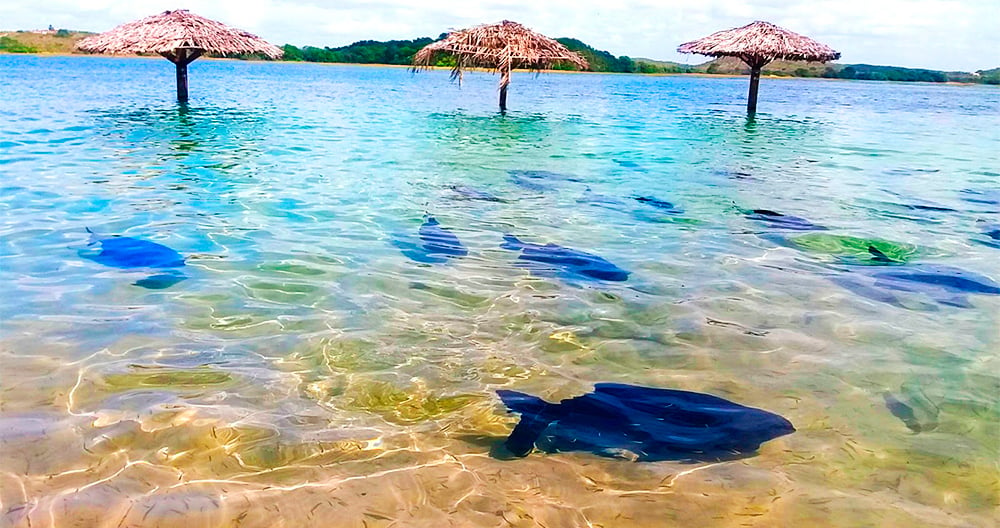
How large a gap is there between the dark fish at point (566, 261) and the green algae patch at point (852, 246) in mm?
2158

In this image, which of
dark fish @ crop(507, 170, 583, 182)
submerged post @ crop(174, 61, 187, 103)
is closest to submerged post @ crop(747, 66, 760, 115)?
dark fish @ crop(507, 170, 583, 182)

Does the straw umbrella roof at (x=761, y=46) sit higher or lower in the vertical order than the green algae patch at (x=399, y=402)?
higher

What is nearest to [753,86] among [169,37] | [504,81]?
[504,81]

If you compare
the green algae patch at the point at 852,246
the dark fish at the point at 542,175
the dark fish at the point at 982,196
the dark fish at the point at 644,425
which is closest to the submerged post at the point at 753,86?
the dark fish at the point at 982,196

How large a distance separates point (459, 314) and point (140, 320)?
211 centimetres

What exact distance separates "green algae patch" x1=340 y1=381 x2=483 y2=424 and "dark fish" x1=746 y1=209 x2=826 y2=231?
17.5 feet

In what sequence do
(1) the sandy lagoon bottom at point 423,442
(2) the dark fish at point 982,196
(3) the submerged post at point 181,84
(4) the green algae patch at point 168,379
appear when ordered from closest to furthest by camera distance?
(1) the sandy lagoon bottom at point 423,442 < (4) the green algae patch at point 168,379 < (2) the dark fish at point 982,196 < (3) the submerged post at point 181,84

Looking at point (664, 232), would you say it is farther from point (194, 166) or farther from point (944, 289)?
point (194, 166)

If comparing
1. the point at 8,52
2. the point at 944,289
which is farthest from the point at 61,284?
the point at 8,52

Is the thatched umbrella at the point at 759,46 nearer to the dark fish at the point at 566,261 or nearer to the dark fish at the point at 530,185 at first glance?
the dark fish at the point at 530,185

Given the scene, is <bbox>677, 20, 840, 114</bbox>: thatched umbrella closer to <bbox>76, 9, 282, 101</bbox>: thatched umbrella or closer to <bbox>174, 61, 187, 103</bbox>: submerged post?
<bbox>76, 9, 282, 101</bbox>: thatched umbrella

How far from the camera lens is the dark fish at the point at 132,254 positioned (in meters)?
5.79

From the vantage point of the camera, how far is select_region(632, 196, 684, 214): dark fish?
862cm

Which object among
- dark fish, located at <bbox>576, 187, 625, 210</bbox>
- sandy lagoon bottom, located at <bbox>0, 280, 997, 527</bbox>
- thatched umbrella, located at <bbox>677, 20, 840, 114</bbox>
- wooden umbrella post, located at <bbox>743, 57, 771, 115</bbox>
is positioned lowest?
sandy lagoon bottom, located at <bbox>0, 280, 997, 527</bbox>
